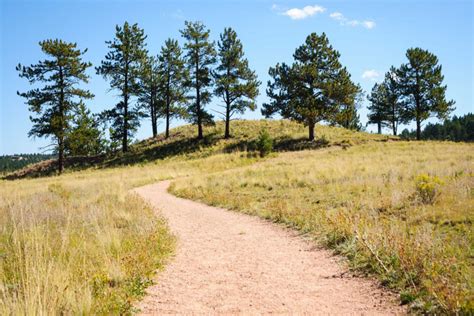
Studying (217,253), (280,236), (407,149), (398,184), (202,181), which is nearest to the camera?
(217,253)

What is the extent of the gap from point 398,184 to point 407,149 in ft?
67.0

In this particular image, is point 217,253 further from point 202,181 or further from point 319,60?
→ point 319,60

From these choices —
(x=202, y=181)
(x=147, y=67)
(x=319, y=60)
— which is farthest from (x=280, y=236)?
(x=147, y=67)

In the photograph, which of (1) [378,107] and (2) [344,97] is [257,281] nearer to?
(2) [344,97]

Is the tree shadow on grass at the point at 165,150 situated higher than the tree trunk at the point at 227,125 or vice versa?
the tree trunk at the point at 227,125

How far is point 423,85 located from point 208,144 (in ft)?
91.3

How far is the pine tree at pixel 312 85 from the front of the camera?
1391 inches

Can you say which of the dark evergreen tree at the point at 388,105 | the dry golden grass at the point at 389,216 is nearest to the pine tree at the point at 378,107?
the dark evergreen tree at the point at 388,105

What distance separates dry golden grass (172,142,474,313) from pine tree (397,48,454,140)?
2940 centimetres

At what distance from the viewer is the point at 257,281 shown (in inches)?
220

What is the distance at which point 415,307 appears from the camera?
14.3ft

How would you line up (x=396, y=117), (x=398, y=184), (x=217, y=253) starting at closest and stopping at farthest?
(x=217, y=253), (x=398, y=184), (x=396, y=117)

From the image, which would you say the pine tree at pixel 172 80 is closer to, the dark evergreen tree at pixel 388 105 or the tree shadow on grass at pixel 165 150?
the tree shadow on grass at pixel 165 150

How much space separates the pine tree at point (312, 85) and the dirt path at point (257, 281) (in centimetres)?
2829
